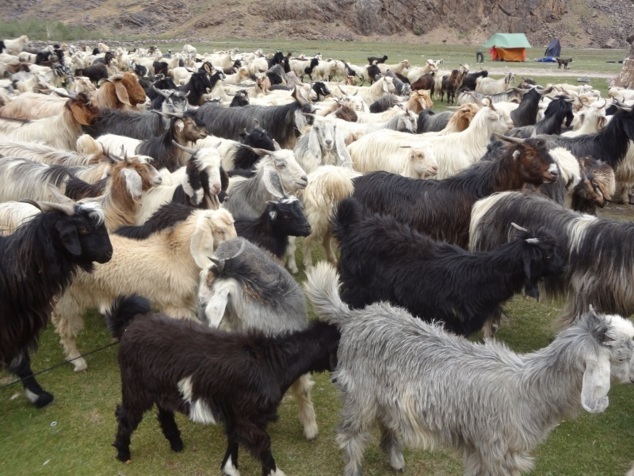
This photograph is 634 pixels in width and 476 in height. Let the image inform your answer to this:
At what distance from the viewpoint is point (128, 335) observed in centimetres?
330

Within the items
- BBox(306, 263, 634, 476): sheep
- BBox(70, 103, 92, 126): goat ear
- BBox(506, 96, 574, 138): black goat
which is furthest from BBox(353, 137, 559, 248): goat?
BBox(70, 103, 92, 126): goat ear

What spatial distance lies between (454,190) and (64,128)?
608 centimetres

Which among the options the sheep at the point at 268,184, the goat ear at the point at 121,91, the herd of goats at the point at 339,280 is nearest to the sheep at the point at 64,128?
the herd of goats at the point at 339,280

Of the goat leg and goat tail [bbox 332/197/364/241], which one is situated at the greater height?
goat tail [bbox 332/197/364/241]

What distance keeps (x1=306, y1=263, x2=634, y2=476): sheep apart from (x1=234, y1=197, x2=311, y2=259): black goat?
5.94 feet

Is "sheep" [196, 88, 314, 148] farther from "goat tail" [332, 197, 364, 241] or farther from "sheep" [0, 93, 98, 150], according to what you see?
"goat tail" [332, 197, 364, 241]

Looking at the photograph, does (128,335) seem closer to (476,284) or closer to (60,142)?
(476,284)

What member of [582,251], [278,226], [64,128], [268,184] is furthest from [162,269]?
[64,128]

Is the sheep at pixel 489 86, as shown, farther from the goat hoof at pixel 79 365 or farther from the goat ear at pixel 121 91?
the goat hoof at pixel 79 365

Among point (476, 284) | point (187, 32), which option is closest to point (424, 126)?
point (476, 284)

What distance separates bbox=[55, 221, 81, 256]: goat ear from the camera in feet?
11.5

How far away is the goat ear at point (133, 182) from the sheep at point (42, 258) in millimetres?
1651

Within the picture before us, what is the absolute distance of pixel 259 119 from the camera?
916 centimetres

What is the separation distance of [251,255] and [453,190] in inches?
99.8
